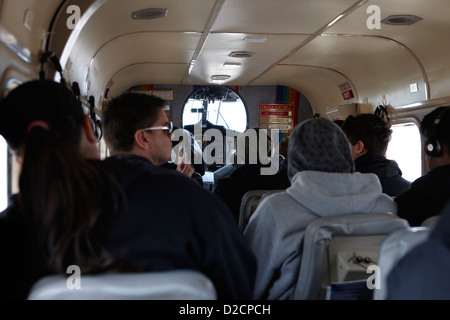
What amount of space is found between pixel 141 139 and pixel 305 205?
0.86m

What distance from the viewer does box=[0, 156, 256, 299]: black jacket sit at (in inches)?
52.9

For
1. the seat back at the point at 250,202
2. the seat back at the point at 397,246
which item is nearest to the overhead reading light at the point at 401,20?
the seat back at the point at 250,202

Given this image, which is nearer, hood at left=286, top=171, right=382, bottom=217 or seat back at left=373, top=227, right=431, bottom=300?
seat back at left=373, top=227, right=431, bottom=300

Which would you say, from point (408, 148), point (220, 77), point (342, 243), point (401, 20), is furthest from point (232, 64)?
point (342, 243)

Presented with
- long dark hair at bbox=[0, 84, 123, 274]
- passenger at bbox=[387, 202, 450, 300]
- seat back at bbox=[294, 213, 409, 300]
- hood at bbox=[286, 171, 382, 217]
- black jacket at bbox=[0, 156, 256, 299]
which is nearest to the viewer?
passenger at bbox=[387, 202, 450, 300]

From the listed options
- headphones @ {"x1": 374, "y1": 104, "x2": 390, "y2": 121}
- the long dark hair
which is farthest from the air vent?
the long dark hair

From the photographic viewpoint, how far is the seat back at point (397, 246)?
1.05 metres

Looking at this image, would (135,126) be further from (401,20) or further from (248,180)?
(401,20)

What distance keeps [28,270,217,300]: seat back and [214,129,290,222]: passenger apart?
2543 millimetres

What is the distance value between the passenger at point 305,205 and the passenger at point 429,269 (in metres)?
1.21

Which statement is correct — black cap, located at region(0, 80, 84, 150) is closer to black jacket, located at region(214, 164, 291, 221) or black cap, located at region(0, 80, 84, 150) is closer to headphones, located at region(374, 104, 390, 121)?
black jacket, located at region(214, 164, 291, 221)

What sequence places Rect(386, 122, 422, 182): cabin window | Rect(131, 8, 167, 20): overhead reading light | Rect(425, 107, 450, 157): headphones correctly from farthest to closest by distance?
Rect(386, 122, 422, 182): cabin window → Rect(131, 8, 167, 20): overhead reading light → Rect(425, 107, 450, 157): headphones

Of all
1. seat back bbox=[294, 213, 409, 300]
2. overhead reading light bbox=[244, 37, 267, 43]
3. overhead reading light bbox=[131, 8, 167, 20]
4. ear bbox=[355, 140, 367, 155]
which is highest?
overhead reading light bbox=[131, 8, 167, 20]

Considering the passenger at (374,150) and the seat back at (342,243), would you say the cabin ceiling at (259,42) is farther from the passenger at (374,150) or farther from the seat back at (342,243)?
the seat back at (342,243)
